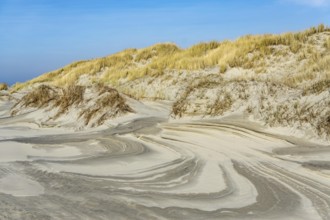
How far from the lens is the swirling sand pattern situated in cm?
305

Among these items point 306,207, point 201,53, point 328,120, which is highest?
point 201,53

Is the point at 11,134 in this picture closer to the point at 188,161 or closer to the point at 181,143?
the point at 181,143

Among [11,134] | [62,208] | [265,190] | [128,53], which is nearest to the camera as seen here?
[62,208]

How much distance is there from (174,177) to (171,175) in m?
0.08

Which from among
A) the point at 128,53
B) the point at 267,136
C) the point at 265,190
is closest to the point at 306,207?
the point at 265,190

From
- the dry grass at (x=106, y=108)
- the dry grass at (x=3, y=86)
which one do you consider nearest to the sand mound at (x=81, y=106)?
the dry grass at (x=106, y=108)

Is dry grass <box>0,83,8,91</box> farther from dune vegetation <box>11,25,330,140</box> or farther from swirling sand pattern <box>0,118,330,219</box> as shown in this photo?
swirling sand pattern <box>0,118,330,219</box>

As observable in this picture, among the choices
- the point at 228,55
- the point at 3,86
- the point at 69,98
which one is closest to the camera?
the point at 69,98

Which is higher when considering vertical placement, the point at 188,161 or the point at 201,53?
the point at 201,53

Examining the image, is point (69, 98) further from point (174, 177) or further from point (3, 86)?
point (3, 86)

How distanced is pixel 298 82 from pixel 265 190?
6.85 meters

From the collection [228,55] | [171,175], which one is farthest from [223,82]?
[228,55]

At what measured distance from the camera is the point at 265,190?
3562 mm

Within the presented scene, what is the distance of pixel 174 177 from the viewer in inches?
159
